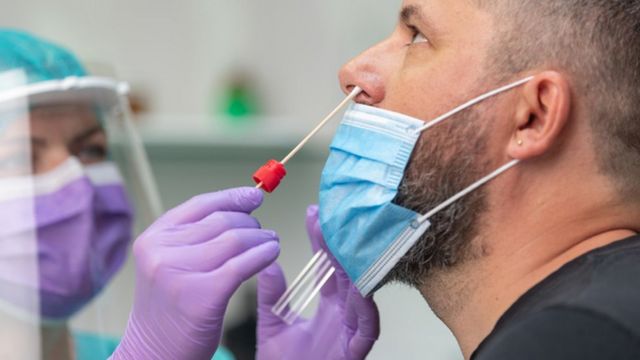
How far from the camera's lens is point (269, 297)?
1.53 meters

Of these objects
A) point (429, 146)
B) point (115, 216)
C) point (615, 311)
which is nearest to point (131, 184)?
point (115, 216)

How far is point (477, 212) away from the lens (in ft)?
4.01

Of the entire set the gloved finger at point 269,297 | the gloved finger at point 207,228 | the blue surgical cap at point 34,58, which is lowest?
the gloved finger at point 269,297

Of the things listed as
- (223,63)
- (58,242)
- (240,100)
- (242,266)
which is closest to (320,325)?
(242,266)

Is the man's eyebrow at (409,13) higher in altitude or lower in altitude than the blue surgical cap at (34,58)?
higher

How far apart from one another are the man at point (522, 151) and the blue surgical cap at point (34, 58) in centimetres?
97

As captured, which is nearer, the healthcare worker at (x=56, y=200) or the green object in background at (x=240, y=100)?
the healthcare worker at (x=56, y=200)

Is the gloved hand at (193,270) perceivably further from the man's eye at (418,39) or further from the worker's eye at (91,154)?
the worker's eye at (91,154)

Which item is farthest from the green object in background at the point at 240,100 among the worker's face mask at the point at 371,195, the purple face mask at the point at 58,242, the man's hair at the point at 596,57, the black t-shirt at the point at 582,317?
the black t-shirt at the point at 582,317

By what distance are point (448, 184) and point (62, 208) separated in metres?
1.03

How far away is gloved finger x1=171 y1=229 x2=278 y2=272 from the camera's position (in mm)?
1237

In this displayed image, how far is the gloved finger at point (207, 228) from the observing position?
4.14 feet

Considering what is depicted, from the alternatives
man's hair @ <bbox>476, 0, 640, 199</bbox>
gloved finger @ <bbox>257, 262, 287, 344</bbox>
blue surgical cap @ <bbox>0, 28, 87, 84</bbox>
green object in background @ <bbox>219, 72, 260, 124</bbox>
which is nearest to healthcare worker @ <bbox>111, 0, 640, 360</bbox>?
man's hair @ <bbox>476, 0, 640, 199</bbox>

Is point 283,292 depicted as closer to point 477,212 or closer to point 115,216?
point 477,212
